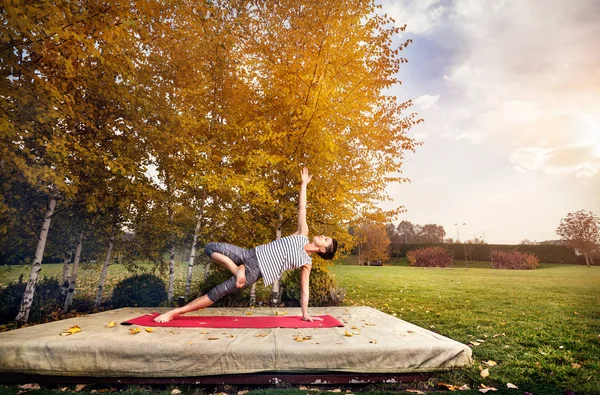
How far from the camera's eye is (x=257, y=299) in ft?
27.9

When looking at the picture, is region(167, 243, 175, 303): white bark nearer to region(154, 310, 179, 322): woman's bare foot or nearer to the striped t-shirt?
region(154, 310, 179, 322): woman's bare foot

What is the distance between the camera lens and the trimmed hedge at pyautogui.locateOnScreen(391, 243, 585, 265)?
30516 millimetres

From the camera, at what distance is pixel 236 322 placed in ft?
14.2

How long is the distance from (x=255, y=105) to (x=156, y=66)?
3.07m

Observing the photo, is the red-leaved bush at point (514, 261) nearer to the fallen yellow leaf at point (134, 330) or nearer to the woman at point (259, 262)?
the woman at point (259, 262)

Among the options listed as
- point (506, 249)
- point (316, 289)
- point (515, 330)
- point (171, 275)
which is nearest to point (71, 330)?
point (171, 275)

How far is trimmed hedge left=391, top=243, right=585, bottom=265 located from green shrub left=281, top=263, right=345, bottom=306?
2884 centimetres

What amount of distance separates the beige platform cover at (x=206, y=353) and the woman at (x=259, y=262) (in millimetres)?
657

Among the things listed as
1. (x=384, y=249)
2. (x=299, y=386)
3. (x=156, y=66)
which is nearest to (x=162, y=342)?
(x=299, y=386)

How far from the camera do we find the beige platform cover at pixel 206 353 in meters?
2.91

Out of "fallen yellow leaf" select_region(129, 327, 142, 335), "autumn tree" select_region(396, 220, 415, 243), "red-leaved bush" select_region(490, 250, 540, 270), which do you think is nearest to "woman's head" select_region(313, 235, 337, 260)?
"fallen yellow leaf" select_region(129, 327, 142, 335)

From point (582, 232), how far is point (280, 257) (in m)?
35.2

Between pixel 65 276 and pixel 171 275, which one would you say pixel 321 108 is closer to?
pixel 171 275

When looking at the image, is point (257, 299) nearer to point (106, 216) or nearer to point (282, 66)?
point (106, 216)
